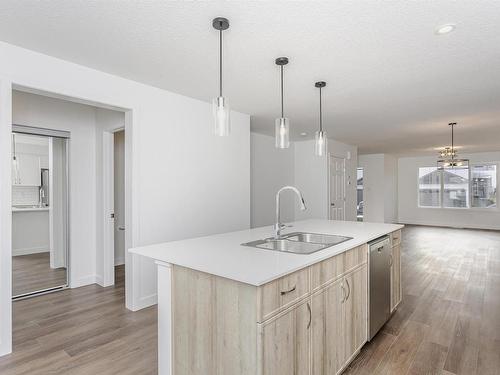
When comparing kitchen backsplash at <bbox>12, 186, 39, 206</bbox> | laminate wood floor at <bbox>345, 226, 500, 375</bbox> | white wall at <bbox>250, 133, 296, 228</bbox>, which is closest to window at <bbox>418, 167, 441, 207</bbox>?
laminate wood floor at <bbox>345, 226, 500, 375</bbox>

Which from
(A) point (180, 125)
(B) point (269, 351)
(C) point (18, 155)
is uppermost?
(A) point (180, 125)

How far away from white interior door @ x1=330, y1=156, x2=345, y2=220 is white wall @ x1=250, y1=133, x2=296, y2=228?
3.12 ft

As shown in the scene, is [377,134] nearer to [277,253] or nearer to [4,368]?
[277,253]

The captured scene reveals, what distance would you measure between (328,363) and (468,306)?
91.0 inches

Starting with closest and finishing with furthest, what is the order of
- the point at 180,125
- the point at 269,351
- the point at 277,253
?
the point at 269,351, the point at 277,253, the point at 180,125

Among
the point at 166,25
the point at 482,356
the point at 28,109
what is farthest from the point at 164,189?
the point at 482,356

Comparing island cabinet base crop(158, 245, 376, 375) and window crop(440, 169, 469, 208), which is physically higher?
window crop(440, 169, 469, 208)

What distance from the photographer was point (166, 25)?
77.7 inches

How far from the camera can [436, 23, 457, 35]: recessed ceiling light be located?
195 cm

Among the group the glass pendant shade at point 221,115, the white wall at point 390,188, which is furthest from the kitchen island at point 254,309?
the white wall at point 390,188

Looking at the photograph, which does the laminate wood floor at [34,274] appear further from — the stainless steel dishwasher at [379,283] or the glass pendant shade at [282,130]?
the stainless steel dishwasher at [379,283]

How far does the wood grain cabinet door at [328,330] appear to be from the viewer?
1749 mm

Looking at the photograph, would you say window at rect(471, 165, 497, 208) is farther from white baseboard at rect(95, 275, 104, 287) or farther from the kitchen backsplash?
the kitchen backsplash

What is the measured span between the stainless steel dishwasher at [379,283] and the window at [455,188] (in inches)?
338
